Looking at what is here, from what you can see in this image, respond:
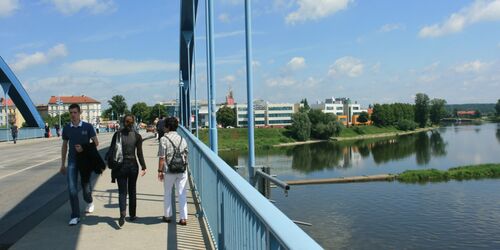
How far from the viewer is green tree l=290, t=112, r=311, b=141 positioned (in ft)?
342

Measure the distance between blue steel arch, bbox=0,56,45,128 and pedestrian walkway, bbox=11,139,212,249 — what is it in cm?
3640

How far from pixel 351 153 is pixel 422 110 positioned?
80.0m

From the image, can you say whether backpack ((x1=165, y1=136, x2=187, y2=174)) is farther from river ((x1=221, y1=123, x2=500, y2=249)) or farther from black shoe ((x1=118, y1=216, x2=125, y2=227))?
river ((x1=221, y1=123, x2=500, y2=249))

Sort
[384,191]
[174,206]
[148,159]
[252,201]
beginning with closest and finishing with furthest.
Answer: [252,201], [174,206], [148,159], [384,191]

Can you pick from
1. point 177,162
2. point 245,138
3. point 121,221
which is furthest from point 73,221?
point 245,138

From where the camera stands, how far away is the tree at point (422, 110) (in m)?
150

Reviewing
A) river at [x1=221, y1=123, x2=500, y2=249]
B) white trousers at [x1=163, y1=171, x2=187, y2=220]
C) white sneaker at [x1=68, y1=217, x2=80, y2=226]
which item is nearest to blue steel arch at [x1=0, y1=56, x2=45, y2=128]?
river at [x1=221, y1=123, x2=500, y2=249]

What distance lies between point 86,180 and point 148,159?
10.0 m

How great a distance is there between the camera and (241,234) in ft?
10.9

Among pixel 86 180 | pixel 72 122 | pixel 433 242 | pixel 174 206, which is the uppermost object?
pixel 72 122

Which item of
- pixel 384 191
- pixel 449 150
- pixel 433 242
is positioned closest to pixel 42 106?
pixel 449 150

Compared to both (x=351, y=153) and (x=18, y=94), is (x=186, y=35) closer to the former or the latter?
(x=18, y=94)

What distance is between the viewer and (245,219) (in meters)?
3.11

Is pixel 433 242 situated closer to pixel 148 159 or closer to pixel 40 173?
pixel 148 159
